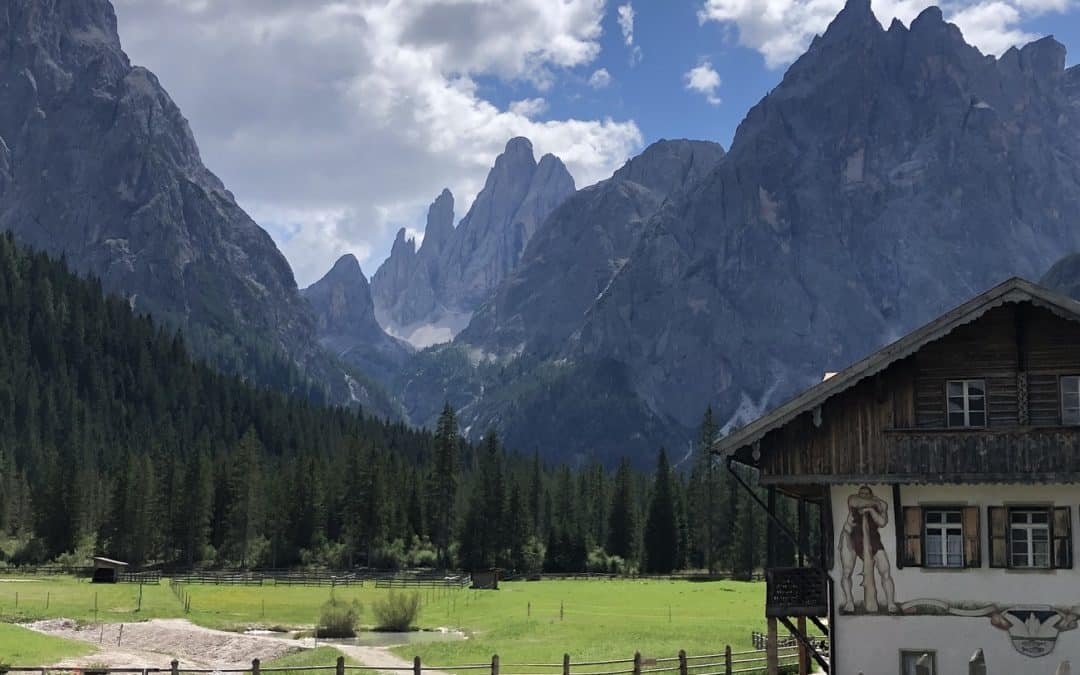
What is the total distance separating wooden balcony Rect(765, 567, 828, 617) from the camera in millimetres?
36531

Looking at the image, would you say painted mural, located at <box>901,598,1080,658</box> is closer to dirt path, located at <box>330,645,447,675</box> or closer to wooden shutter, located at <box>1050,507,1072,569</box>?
wooden shutter, located at <box>1050,507,1072,569</box>

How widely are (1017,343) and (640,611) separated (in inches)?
2182

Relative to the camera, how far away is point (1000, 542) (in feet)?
116

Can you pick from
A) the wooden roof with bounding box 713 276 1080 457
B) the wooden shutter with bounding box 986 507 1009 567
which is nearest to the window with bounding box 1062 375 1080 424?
the wooden roof with bounding box 713 276 1080 457

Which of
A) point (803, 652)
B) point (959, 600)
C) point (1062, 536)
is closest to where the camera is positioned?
point (1062, 536)

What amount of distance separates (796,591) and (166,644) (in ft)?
156

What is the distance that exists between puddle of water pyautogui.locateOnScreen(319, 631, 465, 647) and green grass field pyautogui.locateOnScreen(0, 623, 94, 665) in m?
15.4

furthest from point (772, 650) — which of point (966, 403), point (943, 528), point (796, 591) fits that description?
point (966, 403)

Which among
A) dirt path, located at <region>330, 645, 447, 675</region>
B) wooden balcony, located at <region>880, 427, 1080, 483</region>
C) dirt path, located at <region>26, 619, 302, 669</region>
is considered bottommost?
dirt path, located at <region>26, 619, 302, 669</region>

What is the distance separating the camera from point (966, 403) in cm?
3584

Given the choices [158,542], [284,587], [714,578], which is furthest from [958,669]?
[158,542]

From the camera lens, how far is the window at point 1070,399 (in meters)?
35.0

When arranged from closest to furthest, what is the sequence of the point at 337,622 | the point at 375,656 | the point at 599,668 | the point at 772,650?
1. the point at 772,650
2. the point at 599,668
3. the point at 375,656
4. the point at 337,622

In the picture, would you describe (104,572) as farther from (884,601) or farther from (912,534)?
(912,534)
